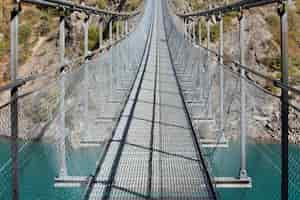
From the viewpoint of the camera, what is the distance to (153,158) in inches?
122

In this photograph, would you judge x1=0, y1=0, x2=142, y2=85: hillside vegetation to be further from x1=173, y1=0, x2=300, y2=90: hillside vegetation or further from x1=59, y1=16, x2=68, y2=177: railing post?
x1=59, y1=16, x2=68, y2=177: railing post

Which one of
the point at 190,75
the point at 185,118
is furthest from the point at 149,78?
the point at 185,118

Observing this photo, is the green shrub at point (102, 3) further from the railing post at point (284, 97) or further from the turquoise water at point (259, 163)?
the railing post at point (284, 97)

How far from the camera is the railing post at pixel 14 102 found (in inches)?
53.8

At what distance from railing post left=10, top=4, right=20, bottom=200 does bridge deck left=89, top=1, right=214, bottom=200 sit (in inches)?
34.5

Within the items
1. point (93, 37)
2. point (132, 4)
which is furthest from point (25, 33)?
point (132, 4)

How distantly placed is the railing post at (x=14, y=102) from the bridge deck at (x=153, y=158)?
0.88m

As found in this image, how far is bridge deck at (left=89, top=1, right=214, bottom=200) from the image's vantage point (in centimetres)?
248

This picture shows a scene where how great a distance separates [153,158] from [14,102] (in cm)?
176

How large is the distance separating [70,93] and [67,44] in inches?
639

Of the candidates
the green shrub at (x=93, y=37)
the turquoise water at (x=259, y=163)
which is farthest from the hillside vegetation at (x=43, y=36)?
the turquoise water at (x=259, y=163)

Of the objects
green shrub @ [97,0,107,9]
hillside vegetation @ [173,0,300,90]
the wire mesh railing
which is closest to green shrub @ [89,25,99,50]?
green shrub @ [97,0,107,9]

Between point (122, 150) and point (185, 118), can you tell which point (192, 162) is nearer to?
point (122, 150)

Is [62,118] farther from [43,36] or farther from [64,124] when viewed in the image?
[43,36]
